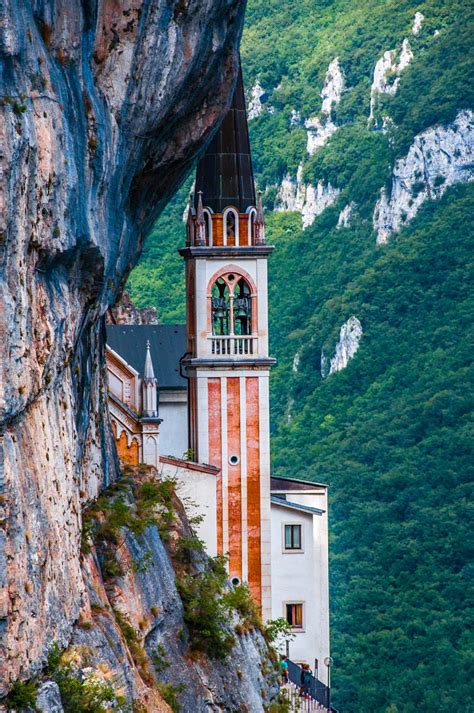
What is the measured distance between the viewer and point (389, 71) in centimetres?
13925

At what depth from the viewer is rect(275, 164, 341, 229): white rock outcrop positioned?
441ft

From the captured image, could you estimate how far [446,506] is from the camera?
91.4 meters

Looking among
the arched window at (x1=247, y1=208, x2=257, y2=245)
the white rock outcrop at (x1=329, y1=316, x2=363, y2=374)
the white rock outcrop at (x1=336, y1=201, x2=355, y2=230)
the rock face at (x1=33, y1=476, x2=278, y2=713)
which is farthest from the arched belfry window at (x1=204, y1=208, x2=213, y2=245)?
the white rock outcrop at (x1=336, y1=201, x2=355, y2=230)

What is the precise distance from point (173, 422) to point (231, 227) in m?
8.26

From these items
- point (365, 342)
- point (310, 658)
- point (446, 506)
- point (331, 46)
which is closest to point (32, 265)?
point (310, 658)

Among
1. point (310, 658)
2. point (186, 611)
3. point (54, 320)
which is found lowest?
point (310, 658)

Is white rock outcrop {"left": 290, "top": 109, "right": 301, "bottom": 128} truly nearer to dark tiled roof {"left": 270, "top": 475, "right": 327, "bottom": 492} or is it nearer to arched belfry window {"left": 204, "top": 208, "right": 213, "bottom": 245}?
dark tiled roof {"left": 270, "top": 475, "right": 327, "bottom": 492}

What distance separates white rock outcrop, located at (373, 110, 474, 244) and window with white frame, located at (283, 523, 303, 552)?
71026 mm

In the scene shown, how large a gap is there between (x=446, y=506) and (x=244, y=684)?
2179 inches

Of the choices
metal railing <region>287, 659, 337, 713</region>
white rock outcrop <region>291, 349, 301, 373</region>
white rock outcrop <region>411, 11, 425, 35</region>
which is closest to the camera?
metal railing <region>287, 659, 337, 713</region>

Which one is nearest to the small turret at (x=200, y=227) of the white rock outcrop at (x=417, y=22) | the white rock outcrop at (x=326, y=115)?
the white rock outcrop at (x=417, y=22)

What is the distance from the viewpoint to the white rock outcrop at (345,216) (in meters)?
130

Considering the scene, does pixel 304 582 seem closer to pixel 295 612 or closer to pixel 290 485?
pixel 295 612

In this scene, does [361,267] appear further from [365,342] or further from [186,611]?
[186,611]
